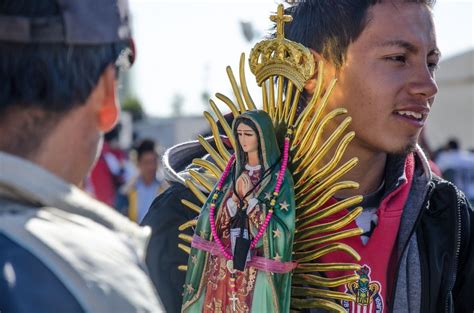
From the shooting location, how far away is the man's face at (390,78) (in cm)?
229

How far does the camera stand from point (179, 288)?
225 cm

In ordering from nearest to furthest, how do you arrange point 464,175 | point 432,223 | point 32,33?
1. point 32,33
2. point 432,223
3. point 464,175

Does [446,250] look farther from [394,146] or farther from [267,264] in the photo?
[267,264]

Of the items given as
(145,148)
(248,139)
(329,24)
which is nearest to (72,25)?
(248,139)

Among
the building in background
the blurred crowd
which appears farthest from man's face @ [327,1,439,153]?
the building in background

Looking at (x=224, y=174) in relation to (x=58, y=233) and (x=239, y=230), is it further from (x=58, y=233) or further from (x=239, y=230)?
(x=58, y=233)

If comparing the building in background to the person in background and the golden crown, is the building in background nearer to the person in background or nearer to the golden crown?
the person in background

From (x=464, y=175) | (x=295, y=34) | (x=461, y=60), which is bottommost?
(x=464, y=175)

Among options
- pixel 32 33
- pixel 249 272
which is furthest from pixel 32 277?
pixel 249 272

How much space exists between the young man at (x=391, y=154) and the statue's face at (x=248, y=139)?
32 cm

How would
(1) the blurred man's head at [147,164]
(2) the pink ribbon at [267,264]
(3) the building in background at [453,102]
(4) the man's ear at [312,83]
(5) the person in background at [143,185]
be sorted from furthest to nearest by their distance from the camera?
(3) the building in background at [453,102], (1) the blurred man's head at [147,164], (5) the person in background at [143,185], (4) the man's ear at [312,83], (2) the pink ribbon at [267,264]

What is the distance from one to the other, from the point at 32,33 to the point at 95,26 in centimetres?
10

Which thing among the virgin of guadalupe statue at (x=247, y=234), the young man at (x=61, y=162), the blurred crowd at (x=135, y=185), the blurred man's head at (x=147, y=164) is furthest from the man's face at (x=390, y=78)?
the blurred man's head at (x=147, y=164)

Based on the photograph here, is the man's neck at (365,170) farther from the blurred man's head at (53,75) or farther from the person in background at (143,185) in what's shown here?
the person in background at (143,185)
